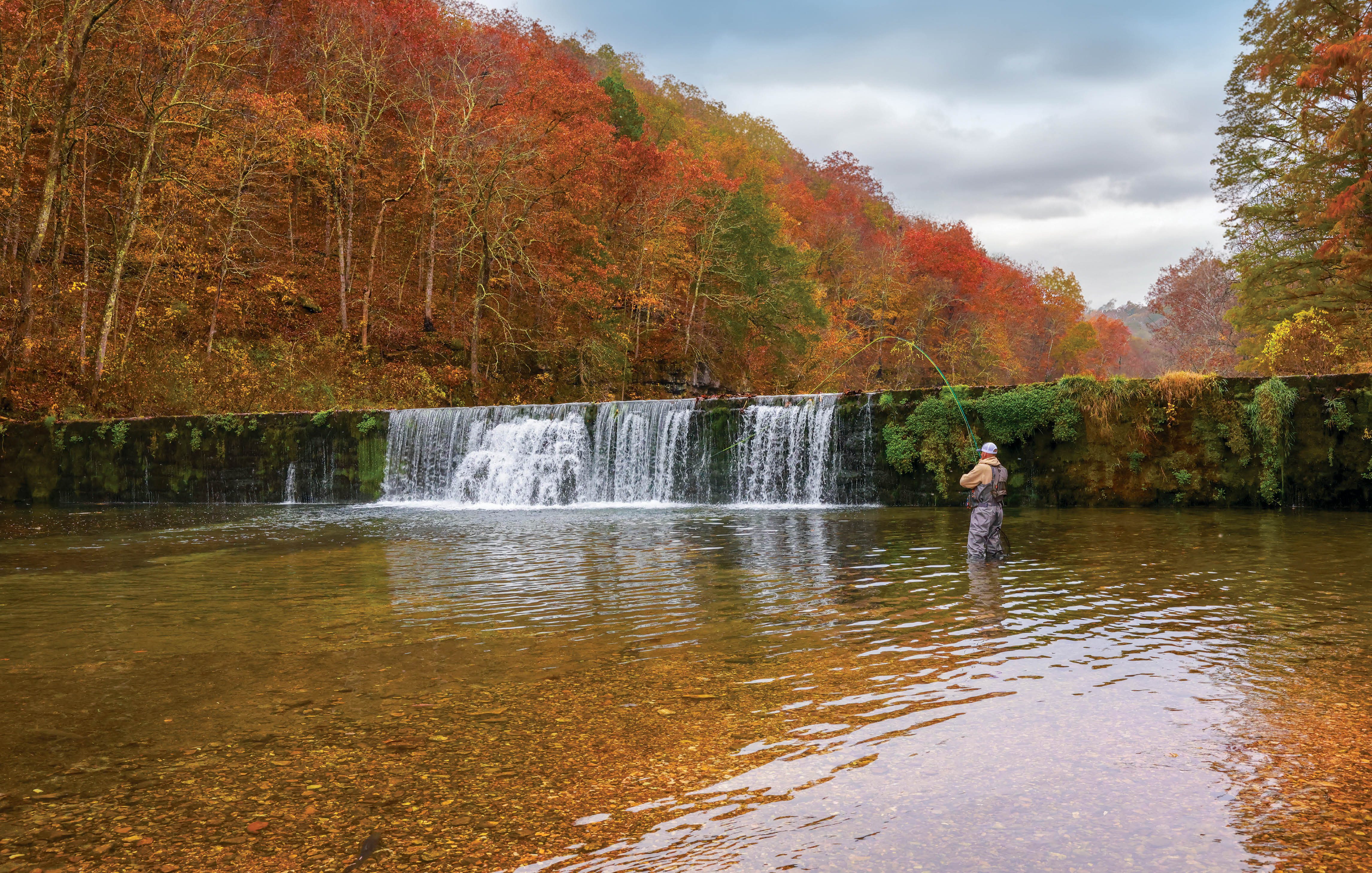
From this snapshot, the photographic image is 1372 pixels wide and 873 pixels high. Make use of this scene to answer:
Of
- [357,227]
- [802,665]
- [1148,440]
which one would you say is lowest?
[802,665]

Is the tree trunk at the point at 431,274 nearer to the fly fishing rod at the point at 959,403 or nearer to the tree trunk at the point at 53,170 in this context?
the tree trunk at the point at 53,170

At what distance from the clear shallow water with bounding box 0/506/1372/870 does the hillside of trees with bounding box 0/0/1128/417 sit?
1415 cm

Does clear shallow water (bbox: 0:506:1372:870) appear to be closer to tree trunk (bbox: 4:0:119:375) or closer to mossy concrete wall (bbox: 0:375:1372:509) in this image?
mossy concrete wall (bbox: 0:375:1372:509)

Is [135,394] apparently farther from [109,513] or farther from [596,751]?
[596,751]

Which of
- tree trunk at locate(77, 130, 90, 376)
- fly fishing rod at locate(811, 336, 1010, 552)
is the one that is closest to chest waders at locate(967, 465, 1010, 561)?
fly fishing rod at locate(811, 336, 1010, 552)

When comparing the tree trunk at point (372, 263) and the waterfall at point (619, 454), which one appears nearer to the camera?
the waterfall at point (619, 454)

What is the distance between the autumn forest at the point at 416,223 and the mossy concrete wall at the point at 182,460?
1.68m

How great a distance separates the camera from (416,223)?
3191 centimetres

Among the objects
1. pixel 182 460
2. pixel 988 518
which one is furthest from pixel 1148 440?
pixel 182 460

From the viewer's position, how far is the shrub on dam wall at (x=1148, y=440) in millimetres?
15062

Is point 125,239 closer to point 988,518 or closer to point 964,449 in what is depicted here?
point 964,449

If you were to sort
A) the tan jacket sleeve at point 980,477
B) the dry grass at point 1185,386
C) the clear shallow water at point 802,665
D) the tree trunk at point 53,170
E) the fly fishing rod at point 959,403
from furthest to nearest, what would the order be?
the tree trunk at point 53,170 < the dry grass at point 1185,386 < the fly fishing rod at point 959,403 < the tan jacket sleeve at point 980,477 < the clear shallow water at point 802,665

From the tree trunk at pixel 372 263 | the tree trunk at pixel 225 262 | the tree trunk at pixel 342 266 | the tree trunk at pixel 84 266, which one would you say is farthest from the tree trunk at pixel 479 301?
the tree trunk at pixel 84 266

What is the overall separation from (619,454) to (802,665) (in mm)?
15310
